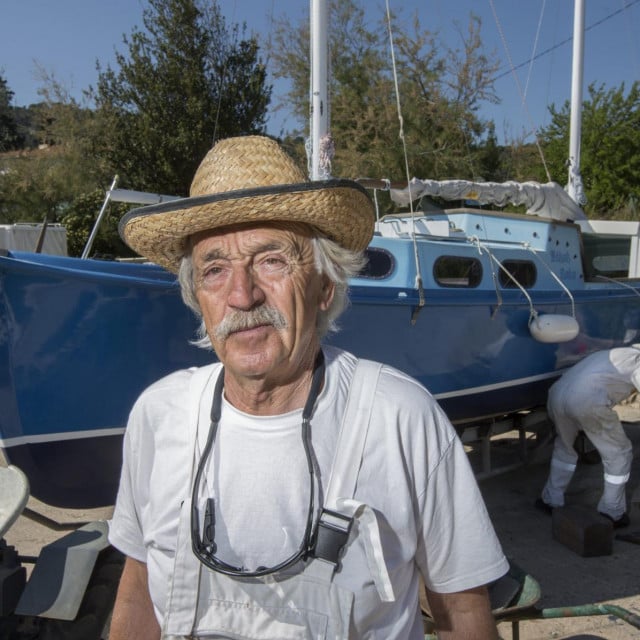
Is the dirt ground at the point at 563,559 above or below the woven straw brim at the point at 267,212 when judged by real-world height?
below

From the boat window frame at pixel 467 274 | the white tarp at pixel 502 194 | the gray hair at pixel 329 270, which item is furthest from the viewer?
the white tarp at pixel 502 194

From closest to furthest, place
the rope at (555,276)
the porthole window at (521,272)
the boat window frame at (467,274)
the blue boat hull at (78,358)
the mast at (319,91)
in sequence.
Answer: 1. the blue boat hull at (78,358)
2. the boat window frame at (467,274)
3. the mast at (319,91)
4. the porthole window at (521,272)
5. the rope at (555,276)

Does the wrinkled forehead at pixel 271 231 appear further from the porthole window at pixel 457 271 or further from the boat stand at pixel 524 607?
the porthole window at pixel 457 271

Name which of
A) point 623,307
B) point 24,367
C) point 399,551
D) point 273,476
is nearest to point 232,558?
point 273,476

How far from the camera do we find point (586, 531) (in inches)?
174

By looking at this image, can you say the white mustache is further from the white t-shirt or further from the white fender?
the white fender

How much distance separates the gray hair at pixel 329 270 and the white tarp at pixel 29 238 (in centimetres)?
1241

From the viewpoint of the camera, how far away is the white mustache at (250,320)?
151 cm

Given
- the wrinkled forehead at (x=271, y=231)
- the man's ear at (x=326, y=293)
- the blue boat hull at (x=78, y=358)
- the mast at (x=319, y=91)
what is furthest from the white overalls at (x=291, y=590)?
the mast at (x=319, y=91)

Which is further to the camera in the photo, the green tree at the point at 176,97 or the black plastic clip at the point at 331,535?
the green tree at the point at 176,97

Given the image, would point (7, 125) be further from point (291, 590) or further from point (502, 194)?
point (291, 590)

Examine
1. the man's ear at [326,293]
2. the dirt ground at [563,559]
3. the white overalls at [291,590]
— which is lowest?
the dirt ground at [563,559]

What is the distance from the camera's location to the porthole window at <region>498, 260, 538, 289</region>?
222 inches

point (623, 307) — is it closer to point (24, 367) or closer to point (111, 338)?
point (111, 338)
